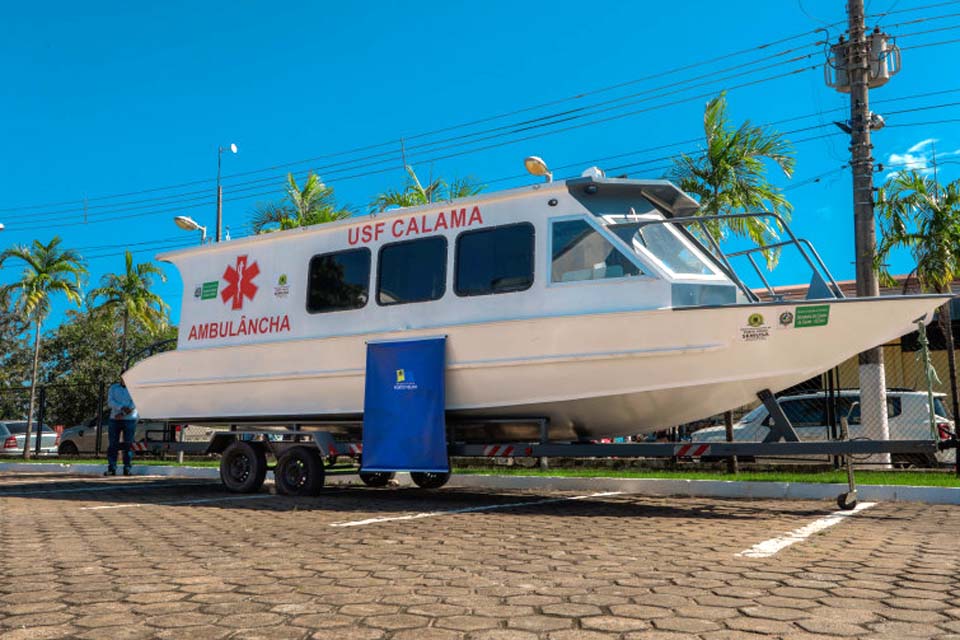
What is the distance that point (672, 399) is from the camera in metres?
7.80

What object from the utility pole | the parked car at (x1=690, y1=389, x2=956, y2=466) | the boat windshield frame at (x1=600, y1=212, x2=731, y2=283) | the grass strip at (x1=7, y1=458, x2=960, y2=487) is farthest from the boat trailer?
the parked car at (x1=690, y1=389, x2=956, y2=466)

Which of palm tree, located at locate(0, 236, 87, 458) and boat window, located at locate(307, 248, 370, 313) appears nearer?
boat window, located at locate(307, 248, 370, 313)

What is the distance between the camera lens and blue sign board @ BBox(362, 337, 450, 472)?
27.6ft

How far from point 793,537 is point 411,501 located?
4402mm

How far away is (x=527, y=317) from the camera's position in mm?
8023

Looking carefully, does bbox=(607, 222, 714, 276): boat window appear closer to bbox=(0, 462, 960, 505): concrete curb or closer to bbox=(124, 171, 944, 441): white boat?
bbox=(124, 171, 944, 441): white boat

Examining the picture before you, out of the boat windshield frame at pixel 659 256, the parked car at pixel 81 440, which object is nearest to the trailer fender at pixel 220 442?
the boat windshield frame at pixel 659 256

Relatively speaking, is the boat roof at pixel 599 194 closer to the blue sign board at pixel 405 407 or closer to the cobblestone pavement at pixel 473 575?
the blue sign board at pixel 405 407

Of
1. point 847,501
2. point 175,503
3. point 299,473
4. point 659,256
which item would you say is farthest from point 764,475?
point 175,503

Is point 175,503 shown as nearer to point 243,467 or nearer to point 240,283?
point 243,467

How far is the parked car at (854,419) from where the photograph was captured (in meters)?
13.8

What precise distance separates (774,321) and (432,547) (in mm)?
3782

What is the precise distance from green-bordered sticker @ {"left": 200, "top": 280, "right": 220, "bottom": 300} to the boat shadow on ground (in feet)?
8.12

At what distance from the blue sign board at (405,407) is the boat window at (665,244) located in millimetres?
2184
